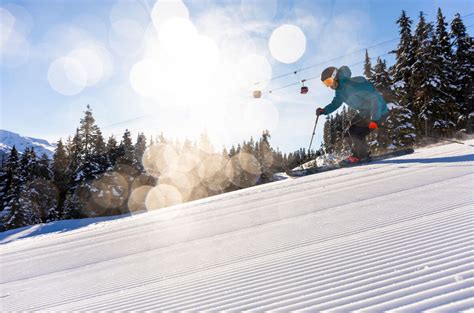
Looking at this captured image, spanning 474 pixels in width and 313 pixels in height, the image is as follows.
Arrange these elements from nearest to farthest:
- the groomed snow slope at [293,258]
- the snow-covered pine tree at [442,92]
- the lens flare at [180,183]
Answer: the groomed snow slope at [293,258]
the snow-covered pine tree at [442,92]
the lens flare at [180,183]

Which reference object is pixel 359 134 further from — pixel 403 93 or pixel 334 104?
pixel 403 93

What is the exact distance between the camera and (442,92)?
22250 mm

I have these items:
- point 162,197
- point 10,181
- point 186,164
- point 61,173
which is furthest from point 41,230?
point 186,164

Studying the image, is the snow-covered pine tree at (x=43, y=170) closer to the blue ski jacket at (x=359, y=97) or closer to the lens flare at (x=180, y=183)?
the lens flare at (x=180, y=183)

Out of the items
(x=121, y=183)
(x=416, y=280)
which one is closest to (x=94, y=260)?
(x=416, y=280)

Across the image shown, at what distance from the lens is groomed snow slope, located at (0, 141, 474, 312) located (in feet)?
7.55

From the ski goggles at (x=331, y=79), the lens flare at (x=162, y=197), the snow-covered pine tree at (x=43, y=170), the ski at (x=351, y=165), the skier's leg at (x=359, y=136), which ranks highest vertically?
the snow-covered pine tree at (x=43, y=170)

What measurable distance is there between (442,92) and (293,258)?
24.9 m

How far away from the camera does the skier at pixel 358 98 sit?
9086 mm

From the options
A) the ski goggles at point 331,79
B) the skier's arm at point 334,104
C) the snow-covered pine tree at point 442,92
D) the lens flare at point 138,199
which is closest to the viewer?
the ski goggles at point 331,79

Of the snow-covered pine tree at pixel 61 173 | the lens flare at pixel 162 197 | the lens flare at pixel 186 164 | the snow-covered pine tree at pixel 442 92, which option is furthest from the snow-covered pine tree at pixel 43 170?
the snow-covered pine tree at pixel 442 92

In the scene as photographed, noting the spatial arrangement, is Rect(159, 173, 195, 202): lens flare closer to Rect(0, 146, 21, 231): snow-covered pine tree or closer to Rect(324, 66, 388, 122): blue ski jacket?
Rect(0, 146, 21, 231): snow-covered pine tree

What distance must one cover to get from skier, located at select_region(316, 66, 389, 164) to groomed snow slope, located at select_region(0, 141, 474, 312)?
2488 mm

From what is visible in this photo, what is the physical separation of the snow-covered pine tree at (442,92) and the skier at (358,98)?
1602 cm
